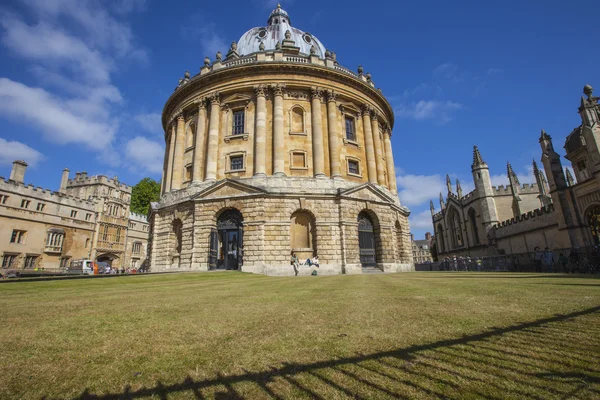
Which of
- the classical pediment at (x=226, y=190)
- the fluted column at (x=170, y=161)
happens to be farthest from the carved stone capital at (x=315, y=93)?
the fluted column at (x=170, y=161)

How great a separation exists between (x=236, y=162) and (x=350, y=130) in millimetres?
11143

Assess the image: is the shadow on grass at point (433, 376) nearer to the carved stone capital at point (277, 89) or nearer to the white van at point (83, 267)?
the carved stone capital at point (277, 89)

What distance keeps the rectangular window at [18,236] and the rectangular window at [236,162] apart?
29.5 m

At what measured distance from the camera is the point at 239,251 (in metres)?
23.0

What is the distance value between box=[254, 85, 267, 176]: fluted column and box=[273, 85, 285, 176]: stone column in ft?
2.64

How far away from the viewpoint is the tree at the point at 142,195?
5543cm

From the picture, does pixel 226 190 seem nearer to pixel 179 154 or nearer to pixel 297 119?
pixel 179 154

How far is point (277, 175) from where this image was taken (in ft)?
77.6

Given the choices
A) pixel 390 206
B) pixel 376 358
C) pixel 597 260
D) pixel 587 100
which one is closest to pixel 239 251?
pixel 390 206

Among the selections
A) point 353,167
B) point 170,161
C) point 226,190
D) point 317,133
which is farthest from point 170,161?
point 353,167

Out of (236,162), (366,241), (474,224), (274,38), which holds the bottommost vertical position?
(366,241)

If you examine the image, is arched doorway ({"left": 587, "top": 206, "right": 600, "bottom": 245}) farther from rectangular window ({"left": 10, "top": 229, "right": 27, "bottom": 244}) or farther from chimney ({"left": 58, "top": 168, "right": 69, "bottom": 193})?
chimney ({"left": 58, "top": 168, "right": 69, "bottom": 193})

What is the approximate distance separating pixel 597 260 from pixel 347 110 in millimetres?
20608

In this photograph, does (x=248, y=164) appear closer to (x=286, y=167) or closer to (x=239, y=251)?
(x=286, y=167)
